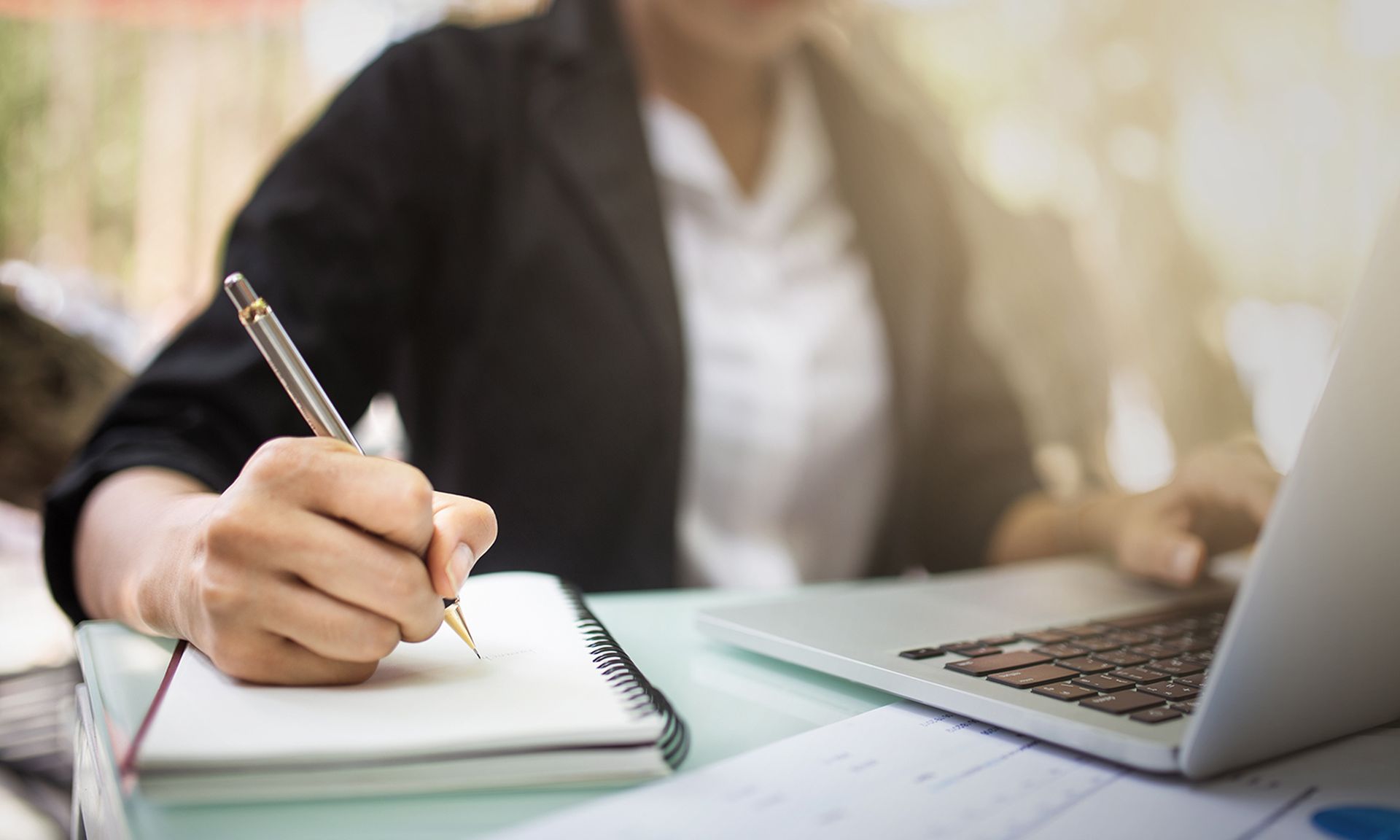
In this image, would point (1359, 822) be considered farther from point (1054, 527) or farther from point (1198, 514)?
point (1054, 527)

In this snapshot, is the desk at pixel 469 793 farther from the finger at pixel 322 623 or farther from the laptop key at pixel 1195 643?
the laptop key at pixel 1195 643

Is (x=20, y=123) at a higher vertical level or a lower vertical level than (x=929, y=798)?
higher

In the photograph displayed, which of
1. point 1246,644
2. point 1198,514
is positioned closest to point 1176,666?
point 1246,644

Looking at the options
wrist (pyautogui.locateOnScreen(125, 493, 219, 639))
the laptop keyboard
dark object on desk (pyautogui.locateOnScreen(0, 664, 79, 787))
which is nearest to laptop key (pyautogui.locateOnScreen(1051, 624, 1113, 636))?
the laptop keyboard

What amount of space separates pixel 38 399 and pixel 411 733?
634 millimetres

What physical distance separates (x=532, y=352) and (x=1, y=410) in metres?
0.39

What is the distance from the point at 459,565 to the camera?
0.27m

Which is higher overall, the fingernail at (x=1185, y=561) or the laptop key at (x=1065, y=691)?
the laptop key at (x=1065, y=691)

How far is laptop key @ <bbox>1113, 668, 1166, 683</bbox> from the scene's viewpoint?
1.09 feet

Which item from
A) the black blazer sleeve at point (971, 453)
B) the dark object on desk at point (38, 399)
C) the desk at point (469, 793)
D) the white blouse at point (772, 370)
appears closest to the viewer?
the desk at point (469, 793)

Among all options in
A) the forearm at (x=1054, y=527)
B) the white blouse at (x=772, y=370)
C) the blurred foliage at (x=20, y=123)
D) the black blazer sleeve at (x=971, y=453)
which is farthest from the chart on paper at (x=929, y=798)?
the blurred foliage at (x=20, y=123)

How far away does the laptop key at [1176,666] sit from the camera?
0.35 m

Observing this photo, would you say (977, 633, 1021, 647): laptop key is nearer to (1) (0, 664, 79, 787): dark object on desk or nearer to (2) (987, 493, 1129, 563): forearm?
(2) (987, 493, 1129, 563): forearm

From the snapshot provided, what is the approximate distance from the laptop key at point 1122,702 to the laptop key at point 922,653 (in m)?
0.06
